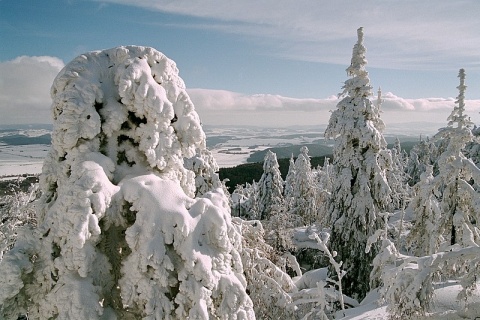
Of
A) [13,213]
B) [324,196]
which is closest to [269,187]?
[324,196]

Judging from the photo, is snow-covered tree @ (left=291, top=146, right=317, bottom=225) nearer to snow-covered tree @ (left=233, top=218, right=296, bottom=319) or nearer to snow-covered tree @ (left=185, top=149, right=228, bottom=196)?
snow-covered tree @ (left=185, top=149, right=228, bottom=196)

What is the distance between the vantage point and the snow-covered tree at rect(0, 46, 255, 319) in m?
4.42

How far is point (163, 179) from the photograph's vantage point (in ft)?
17.4

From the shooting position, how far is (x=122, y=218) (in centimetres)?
492

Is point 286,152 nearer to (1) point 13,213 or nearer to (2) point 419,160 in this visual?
(2) point 419,160

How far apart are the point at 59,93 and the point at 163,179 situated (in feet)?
6.20

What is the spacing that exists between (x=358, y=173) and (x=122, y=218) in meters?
13.6

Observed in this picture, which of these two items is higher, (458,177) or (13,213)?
(458,177)

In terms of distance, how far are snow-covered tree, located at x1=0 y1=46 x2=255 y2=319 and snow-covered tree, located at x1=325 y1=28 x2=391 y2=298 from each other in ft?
40.1

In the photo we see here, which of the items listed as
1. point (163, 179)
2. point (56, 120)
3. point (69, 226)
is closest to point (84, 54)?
point (56, 120)

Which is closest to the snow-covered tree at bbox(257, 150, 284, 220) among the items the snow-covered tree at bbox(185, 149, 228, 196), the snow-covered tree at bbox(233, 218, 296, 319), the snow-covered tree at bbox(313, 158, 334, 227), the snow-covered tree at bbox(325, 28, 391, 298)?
the snow-covered tree at bbox(313, 158, 334, 227)

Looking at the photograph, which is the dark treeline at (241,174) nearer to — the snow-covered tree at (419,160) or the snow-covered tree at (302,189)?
the snow-covered tree at (419,160)

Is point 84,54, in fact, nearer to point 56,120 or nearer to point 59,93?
point 59,93

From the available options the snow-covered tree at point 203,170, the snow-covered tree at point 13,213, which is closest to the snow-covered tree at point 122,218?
the snow-covered tree at point 13,213
